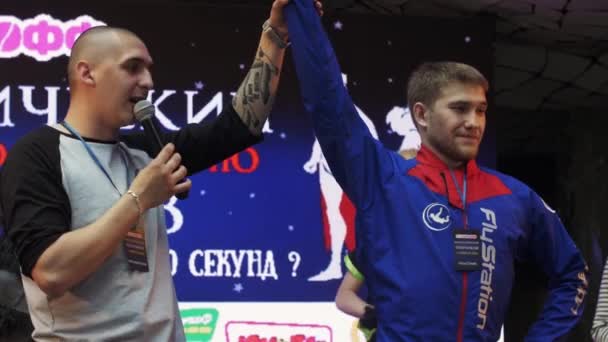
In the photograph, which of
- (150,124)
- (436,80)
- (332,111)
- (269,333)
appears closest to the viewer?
(150,124)

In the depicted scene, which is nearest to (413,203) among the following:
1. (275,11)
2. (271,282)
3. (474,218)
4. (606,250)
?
(474,218)

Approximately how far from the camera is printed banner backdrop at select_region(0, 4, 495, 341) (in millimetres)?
4594

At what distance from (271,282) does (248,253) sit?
0.54 feet

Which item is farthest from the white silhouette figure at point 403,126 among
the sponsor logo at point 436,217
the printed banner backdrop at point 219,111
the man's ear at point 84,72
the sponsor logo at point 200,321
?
the man's ear at point 84,72

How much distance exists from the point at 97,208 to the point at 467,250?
81 cm

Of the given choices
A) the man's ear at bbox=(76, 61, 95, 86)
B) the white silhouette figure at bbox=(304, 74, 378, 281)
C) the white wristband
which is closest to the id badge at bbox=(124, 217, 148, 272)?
the white wristband

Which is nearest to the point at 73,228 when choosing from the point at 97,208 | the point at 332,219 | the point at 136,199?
the point at 97,208

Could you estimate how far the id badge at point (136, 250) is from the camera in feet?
6.77

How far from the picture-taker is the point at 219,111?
4652 millimetres

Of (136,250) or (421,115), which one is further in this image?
(421,115)

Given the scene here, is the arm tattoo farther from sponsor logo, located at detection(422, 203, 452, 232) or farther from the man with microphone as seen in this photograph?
sponsor logo, located at detection(422, 203, 452, 232)

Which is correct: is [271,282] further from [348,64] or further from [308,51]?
[308,51]

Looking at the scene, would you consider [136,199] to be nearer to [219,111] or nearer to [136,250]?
[136,250]

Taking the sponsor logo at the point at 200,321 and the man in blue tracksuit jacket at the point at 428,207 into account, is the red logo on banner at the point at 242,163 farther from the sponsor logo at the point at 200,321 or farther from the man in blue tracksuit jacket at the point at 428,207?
the man in blue tracksuit jacket at the point at 428,207
